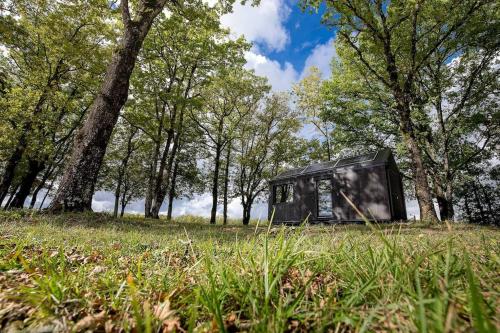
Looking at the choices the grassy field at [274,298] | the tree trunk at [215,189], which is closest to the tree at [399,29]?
the grassy field at [274,298]

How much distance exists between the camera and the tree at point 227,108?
82.7 feet

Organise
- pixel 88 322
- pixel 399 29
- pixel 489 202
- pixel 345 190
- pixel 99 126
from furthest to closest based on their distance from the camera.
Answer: pixel 489 202 → pixel 345 190 → pixel 399 29 → pixel 99 126 → pixel 88 322

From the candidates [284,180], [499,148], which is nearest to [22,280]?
[284,180]

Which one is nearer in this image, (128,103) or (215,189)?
(128,103)

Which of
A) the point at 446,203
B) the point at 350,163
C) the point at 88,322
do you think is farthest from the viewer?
the point at 446,203

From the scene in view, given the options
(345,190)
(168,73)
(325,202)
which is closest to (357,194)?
(345,190)

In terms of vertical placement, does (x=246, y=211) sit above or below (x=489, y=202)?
below

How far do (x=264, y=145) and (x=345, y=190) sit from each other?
13507mm

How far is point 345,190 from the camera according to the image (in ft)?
54.2

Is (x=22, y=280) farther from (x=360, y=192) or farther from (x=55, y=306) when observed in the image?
(x=360, y=192)

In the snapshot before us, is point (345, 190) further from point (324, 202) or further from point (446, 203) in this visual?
point (446, 203)

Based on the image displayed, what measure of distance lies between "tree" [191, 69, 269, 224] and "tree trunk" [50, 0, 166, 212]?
1563cm

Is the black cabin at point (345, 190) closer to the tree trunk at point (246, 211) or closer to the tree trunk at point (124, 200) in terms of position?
the tree trunk at point (246, 211)

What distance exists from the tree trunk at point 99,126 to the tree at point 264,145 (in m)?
18.8
